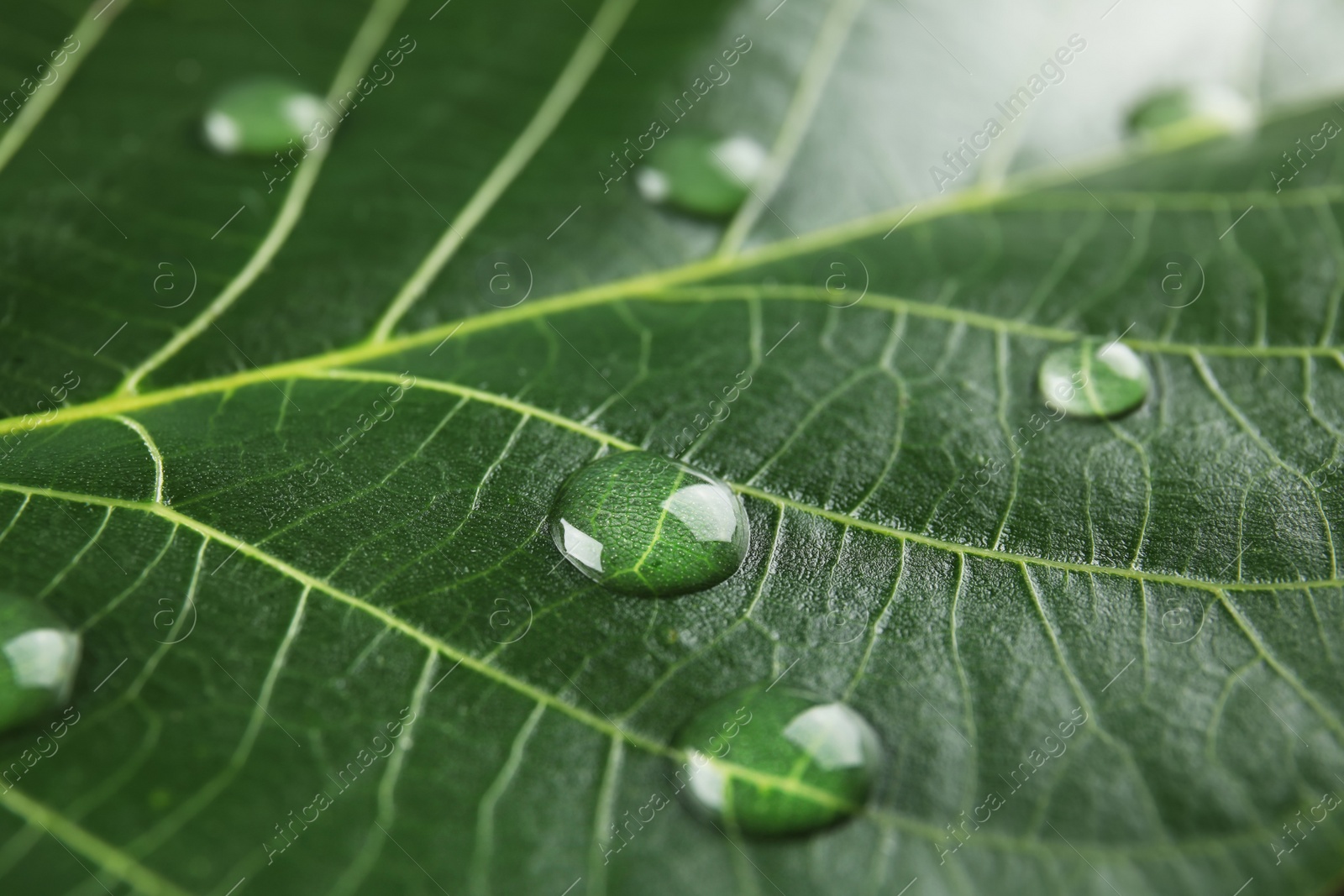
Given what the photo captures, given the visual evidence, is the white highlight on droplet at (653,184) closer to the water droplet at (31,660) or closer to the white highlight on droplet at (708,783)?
the white highlight on droplet at (708,783)

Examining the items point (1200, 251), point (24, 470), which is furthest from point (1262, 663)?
point (24, 470)

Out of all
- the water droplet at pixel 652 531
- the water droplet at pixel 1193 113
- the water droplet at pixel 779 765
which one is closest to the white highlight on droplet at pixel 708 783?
Answer: the water droplet at pixel 779 765

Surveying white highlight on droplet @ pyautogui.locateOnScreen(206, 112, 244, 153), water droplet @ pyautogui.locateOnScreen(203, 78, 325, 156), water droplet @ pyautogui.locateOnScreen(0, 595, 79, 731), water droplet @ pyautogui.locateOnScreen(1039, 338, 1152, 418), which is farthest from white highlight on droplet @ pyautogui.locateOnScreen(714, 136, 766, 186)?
water droplet @ pyautogui.locateOnScreen(0, 595, 79, 731)

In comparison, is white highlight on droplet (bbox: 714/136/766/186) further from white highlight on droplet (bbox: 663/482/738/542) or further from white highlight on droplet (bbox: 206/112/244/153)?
white highlight on droplet (bbox: 206/112/244/153)

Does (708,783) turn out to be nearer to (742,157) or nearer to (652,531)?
(652,531)

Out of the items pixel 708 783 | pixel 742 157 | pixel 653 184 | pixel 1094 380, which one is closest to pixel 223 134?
pixel 653 184

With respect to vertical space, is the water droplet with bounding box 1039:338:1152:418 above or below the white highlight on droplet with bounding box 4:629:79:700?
below
